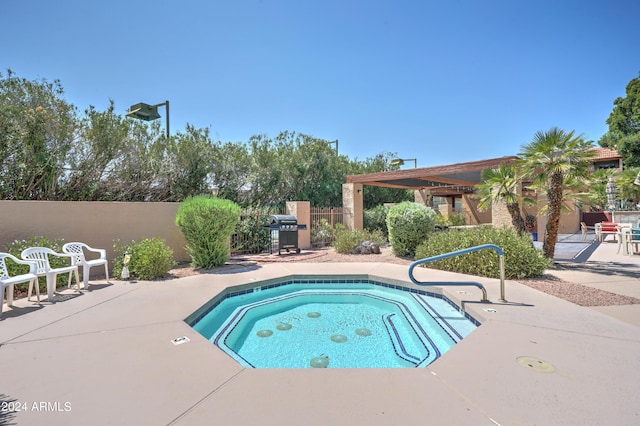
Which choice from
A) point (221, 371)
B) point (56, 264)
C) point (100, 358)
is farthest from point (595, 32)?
point (56, 264)

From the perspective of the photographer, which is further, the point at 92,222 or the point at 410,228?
the point at 410,228

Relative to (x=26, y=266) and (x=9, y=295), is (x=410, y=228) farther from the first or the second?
(x=26, y=266)

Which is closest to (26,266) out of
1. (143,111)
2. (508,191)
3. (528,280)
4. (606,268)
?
(143,111)

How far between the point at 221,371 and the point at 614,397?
134 inches

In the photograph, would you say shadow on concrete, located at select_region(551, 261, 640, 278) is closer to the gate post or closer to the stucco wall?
the gate post

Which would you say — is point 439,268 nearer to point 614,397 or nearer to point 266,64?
point 614,397

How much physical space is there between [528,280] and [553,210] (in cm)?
250

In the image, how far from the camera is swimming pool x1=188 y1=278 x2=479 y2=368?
417 cm

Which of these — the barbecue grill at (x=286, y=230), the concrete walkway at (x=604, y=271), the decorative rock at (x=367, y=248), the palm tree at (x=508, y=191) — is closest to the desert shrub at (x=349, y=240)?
the decorative rock at (x=367, y=248)

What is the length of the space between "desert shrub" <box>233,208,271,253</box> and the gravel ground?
667 mm

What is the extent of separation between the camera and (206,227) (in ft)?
28.0

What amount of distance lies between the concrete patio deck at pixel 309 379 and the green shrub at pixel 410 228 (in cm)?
603

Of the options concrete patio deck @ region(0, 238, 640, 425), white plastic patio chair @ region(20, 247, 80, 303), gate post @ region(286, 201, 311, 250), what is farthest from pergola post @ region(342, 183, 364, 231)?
white plastic patio chair @ region(20, 247, 80, 303)

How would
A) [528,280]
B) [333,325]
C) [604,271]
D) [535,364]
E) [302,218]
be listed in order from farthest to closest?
[302,218]
[604,271]
[528,280]
[333,325]
[535,364]
